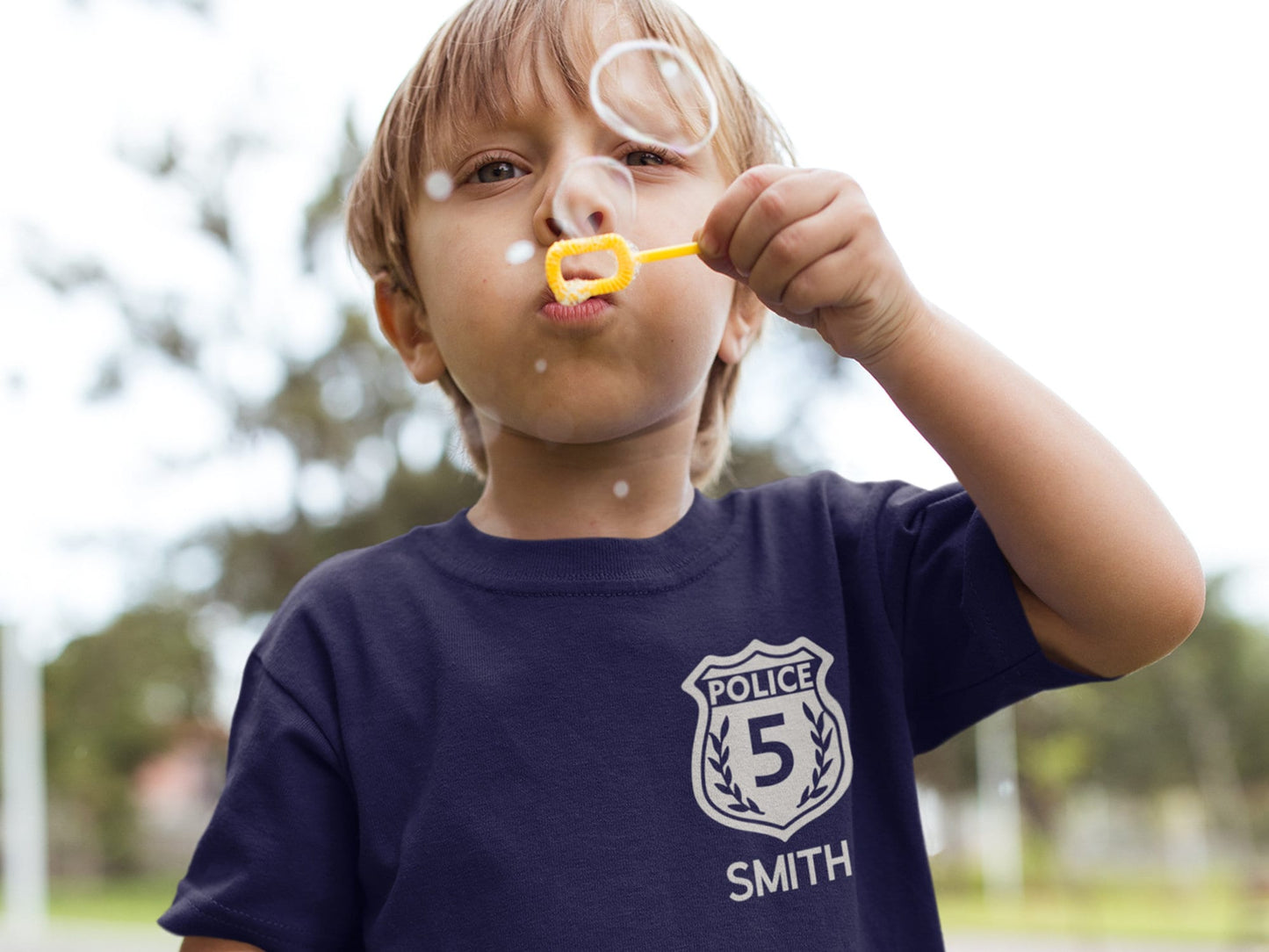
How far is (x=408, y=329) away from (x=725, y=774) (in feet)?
1.26

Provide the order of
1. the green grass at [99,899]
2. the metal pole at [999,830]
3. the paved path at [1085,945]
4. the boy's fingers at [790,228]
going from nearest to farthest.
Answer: the boy's fingers at [790,228]
the paved path at [1085,945]
the metal pole at [999,830]
the green grass at [99,899]

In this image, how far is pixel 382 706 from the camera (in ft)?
2.06

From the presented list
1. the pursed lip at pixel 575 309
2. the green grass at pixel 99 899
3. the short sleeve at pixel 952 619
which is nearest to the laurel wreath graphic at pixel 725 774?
the short sleeve at pixel 952 619

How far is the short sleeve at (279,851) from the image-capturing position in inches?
24.0

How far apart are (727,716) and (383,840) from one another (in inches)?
7.7

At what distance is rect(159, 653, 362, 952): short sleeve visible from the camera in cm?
61

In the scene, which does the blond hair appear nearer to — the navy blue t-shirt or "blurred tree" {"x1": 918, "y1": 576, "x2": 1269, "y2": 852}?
the navy blue t-shirt

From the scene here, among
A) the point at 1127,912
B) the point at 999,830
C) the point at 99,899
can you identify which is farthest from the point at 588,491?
the point at 99,899

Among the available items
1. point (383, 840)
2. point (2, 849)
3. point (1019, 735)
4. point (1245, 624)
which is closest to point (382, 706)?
point (383, 840)

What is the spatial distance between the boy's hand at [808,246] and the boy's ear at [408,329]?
0.30 m

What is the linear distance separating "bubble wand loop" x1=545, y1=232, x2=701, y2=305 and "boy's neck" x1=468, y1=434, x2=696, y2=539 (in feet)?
0.47

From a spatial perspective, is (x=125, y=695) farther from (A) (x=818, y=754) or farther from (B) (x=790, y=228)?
(B) (x=790, y=228)

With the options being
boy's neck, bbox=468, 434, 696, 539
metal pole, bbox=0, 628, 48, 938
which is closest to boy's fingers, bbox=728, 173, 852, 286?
boy's neck, bbox=468, 434, 696, 539

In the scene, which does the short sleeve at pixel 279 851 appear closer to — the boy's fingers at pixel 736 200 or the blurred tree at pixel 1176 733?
the boy's fingers at pixel 736 200
